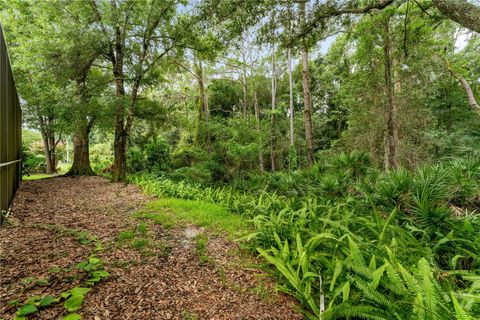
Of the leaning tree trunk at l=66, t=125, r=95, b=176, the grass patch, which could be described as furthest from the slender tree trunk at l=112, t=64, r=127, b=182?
the grass patch

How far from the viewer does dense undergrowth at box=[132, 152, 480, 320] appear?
5.31ft

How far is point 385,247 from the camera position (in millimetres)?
2217

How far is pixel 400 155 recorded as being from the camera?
24.6 feet

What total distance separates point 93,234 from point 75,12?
7889 mm

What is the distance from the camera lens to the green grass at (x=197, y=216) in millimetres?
4098

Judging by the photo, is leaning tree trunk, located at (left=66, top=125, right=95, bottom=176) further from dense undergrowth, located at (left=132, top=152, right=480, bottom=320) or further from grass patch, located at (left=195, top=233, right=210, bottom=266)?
grass patch, located at (left=195, top=233, right=210, bottom=266)

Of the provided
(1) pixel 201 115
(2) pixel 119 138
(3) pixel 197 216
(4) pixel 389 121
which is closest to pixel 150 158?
(2) pixel 119 138

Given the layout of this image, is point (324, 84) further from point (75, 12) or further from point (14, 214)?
point (14, 214)

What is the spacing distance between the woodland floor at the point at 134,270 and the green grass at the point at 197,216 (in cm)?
23

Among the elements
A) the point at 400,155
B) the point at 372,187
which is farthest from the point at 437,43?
the point at 372,187

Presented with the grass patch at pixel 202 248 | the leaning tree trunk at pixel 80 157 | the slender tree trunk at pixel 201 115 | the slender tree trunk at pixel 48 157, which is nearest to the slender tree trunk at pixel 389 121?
the grass patch at pixel 202 248

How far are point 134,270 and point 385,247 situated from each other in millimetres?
2719

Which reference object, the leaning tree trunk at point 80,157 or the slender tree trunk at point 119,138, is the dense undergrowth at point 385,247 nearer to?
the slender tree trunk at point 119,138

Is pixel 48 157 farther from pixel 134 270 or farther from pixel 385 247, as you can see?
pixel 385 247
